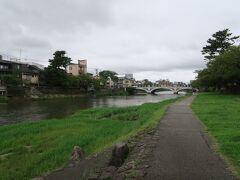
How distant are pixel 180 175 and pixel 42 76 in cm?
7911

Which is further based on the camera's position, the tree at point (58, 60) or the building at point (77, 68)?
the building at point (77, 68)

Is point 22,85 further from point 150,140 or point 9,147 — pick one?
point 150,140

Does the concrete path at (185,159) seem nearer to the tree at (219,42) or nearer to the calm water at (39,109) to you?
the calm water at (39,109)

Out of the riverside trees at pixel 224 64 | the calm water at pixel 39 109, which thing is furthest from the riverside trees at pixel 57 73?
the riverside trees at pixel 224 64

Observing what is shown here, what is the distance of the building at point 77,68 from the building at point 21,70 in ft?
79.5

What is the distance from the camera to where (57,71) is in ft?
252

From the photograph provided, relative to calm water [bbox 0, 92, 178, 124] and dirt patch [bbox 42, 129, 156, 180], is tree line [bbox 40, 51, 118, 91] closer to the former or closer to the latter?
calm water [bbox 0, 92, 178, 124]

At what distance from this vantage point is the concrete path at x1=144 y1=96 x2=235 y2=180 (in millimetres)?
6070

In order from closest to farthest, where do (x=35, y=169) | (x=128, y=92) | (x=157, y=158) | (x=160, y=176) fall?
(x=160, y=176) < (x=157, y=158) < (x=35, y=169) < (x=128, y=92)

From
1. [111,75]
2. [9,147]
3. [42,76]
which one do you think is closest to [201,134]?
[9,147]

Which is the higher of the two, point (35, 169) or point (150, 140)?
point (150, 140)

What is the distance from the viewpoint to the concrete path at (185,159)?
6.07 metres

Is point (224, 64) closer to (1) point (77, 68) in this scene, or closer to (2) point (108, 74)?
(1) point (77, 68)

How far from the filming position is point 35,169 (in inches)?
353
